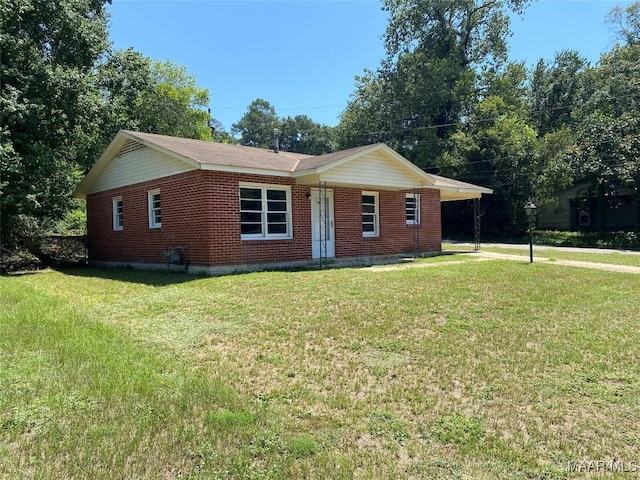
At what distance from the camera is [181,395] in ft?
12.3

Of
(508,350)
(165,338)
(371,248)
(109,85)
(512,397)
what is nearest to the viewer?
(512,397)

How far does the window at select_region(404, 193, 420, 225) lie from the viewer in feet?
55.4

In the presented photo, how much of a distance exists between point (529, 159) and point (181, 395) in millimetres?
30306

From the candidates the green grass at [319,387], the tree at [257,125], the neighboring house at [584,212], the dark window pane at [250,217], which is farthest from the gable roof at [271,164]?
the tree at [257,125]

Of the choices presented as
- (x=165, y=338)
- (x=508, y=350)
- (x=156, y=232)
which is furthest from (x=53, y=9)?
(x=508, y=350)

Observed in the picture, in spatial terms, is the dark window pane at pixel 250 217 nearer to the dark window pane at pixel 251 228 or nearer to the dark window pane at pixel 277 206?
the dark window pane at pixel 251 228

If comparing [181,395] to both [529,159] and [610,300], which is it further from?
[529,159]

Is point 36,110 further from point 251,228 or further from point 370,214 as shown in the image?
point 370,214

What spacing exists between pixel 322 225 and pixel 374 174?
236 centimetres

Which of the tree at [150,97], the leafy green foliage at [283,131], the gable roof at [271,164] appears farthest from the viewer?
the leafy green foliage at [283,131]

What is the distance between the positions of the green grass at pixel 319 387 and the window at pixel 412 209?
9.22 m

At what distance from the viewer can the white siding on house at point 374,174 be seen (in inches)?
515

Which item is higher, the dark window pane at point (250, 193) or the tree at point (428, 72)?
the tree at point (428, 72)

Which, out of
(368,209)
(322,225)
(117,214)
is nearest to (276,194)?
(322,225)
